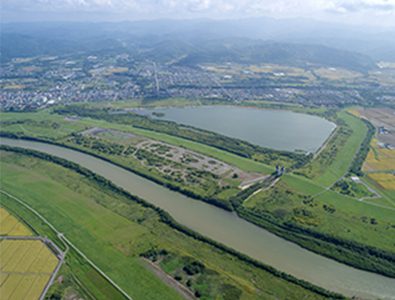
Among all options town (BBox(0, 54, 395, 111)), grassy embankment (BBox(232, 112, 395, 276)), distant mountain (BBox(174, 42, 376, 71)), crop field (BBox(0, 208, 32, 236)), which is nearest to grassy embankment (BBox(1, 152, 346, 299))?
crop field (BBox(0, 208, 32, 236))

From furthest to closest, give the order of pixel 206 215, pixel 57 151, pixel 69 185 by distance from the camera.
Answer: pixel 57 151
pixel 69 185
pixel 206 215

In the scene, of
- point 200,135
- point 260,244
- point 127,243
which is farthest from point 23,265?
point 200,135

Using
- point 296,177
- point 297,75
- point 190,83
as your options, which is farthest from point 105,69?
point 296,177

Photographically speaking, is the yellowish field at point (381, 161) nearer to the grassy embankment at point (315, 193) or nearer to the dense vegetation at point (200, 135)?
the grassy embankment at point (315, 193)

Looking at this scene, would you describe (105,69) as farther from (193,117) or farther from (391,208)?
(391,208)

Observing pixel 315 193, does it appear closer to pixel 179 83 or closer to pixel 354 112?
pixel 354 112

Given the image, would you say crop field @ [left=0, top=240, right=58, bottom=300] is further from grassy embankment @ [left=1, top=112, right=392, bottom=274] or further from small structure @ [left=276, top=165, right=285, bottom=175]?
small structure @ [left=276, top=165, right=285, bottom=175]
